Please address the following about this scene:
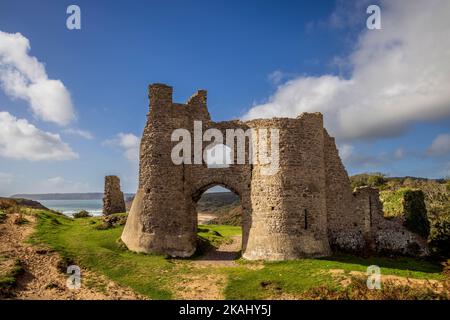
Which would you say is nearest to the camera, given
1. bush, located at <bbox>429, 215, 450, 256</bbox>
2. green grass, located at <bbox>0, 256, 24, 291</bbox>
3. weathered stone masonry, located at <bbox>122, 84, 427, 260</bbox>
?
green grass, located at <bbox>0, 256, 24, 291</bbox>

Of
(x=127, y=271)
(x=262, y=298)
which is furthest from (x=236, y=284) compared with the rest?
(x=127, y=271)

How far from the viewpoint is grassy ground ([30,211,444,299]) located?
15.3 metres

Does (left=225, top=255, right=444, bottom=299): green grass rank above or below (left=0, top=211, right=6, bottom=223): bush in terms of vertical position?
below

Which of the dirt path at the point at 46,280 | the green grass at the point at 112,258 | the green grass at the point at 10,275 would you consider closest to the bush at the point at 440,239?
the green grass at the point at 112,258

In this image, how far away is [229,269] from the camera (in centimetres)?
1806

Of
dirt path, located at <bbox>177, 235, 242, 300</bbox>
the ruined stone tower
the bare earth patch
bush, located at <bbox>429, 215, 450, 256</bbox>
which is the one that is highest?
the ruined stone tower

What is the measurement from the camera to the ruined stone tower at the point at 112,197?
30.5 meters

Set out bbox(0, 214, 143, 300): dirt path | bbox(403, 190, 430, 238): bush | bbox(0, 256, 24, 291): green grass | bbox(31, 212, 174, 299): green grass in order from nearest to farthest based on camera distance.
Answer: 1. bbox(0, 256, 24, 291): green grass
2. bbox(0, 214, 143, 300): dirt path
3. bbox(31, 212, 174, 299): green grass
4. bbox(403, 190, 430, 238): bush

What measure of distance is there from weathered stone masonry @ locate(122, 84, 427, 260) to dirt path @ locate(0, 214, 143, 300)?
4.58 m

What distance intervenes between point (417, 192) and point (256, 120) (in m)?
11.8

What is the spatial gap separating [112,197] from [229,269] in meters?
16.5

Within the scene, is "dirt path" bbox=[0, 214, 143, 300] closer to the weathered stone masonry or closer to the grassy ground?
the grassy ground

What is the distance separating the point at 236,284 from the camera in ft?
52.2

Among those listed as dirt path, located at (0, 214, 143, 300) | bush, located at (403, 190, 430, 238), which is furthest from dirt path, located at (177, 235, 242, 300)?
bush, located at (403, 190, 430, 238)
